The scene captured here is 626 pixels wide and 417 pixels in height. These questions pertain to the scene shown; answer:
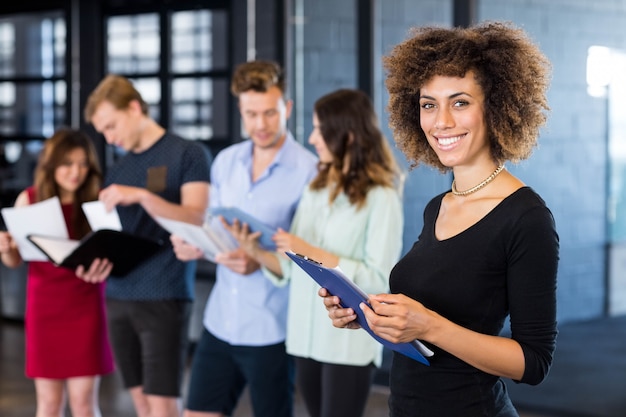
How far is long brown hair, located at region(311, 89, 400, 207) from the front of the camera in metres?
2.83

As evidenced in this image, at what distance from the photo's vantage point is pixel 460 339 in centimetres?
166

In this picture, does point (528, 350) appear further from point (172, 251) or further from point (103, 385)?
point (103, 385)

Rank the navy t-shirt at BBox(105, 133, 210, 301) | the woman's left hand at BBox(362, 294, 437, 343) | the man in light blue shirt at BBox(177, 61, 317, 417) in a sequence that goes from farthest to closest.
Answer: the navy t-shirt at BBox(105, 133, 210, 301) < the man in light blue shirt at BBox(177, 61, 317, 417) < the woman's left hand at BBox(362, 294, 437, 343)

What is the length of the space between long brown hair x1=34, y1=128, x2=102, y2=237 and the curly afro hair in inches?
81.0

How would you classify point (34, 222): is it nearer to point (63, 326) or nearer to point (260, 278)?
point (63, 326)

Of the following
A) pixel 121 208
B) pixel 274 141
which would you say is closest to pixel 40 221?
pixel 121 208

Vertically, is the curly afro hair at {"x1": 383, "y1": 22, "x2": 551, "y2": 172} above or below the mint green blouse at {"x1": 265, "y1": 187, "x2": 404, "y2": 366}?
above

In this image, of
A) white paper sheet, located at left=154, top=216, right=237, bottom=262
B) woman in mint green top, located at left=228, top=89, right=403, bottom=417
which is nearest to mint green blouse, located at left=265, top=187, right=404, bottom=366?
woman in mint green top, located at left=228, top=89, right=403, bottom=417

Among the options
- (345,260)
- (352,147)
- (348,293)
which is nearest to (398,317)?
(348,293)

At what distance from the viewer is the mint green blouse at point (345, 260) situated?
2.74 meters

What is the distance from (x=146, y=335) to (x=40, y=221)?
1.82 ft

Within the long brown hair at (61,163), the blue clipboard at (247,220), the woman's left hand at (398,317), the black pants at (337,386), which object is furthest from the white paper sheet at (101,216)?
the woman's left hand at (398,317)

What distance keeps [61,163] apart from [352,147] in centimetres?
127

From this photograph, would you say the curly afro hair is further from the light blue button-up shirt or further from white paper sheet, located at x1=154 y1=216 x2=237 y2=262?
the light blue button-up shirt
